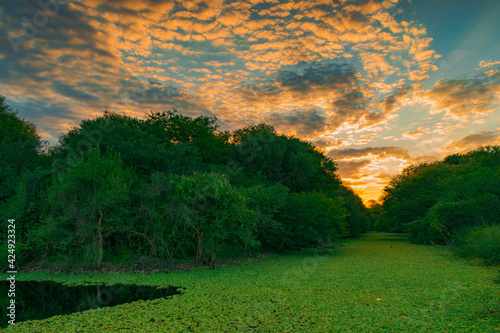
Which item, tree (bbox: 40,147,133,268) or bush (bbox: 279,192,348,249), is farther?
bush (bbox: 279,192,348,249)

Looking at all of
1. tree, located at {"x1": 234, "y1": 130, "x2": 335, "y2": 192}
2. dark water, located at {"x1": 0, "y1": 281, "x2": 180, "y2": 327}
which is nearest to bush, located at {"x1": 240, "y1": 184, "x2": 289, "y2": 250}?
tree, located at {"x1": 234, "y1": 130, "x2": 335, "y2": 192}

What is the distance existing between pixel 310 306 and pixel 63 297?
302 inches

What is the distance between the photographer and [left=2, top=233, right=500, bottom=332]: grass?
6.03 meters

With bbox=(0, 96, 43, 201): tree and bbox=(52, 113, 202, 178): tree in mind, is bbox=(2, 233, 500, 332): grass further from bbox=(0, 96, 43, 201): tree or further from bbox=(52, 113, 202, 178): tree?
bbox=(0, 96, 43, 201): tree

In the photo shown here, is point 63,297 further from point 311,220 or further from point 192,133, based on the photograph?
point 192,133

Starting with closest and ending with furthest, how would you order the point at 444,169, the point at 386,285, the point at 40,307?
1. the point at 40,307
2. the point at 386,285
3. the point at 444,169

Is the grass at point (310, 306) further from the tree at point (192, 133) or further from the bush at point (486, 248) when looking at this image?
the tree at point (192, 133)

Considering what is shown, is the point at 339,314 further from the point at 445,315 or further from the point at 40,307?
the point at 40,307

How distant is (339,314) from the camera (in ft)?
21.7

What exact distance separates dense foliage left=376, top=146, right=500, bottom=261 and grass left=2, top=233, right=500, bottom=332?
6.51 metres

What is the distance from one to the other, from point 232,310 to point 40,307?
18.9ft

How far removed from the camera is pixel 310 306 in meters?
7.27

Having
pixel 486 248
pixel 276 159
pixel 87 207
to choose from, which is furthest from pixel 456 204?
pixel 87 207

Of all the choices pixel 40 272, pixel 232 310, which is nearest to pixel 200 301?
pixel 232 310
